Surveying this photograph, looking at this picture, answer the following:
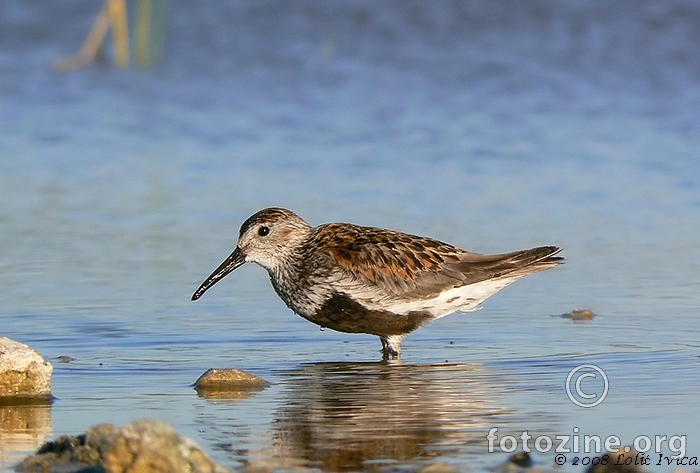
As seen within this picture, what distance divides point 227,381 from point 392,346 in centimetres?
153

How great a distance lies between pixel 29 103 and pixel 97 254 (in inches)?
235

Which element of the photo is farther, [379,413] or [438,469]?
[379,413]

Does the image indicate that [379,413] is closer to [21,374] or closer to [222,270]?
[21,374]

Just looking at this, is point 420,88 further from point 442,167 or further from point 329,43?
point 442,167

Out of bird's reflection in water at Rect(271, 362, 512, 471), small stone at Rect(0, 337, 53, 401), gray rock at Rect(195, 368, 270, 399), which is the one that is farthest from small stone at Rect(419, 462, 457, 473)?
small stone at Rect(0, 337, 53, 401)

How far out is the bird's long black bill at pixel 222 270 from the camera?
29.5ft

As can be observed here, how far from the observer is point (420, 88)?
55.3 ft

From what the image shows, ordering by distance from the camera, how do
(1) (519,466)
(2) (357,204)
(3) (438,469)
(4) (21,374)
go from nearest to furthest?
(3) (438,469)
(1) (519,466)
(4) (21,374)
(2) (357,204)

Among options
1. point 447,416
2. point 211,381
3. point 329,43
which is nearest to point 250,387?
point 211,381

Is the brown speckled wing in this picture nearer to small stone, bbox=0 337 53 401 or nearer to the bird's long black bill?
the bird's long black bill

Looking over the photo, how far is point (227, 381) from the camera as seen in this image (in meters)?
7.24

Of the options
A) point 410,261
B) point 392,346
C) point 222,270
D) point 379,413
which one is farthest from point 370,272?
point 379,413

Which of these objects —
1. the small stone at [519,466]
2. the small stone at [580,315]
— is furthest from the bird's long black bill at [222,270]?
the small stone at [519,466]

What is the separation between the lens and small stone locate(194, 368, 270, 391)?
7.23 m
